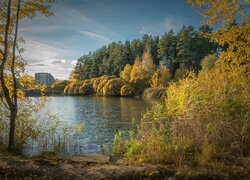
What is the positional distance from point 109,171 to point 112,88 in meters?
56.5

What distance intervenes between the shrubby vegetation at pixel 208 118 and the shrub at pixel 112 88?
171 ft

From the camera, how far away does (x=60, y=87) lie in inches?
3388

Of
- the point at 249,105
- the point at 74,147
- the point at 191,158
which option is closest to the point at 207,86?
the point at 249,105

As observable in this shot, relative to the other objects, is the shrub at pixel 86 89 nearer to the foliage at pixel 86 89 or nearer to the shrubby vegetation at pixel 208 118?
the foliage at pixel 86 89

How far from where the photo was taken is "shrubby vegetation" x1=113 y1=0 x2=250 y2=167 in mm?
6691

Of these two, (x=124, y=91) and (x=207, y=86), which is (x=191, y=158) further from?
(x=124, y=91)

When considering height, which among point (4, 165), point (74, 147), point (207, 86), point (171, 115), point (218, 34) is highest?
point (218, 34)

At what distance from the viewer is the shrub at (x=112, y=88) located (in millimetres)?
61812

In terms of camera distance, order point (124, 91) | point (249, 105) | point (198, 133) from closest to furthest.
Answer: point (198, 133)
point (249, 105)
point (124, 91)

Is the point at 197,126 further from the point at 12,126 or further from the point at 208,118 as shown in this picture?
the point at 12,126

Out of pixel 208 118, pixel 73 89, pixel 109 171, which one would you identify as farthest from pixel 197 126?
pixel 73 89

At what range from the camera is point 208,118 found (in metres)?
7.63

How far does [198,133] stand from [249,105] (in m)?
2.19

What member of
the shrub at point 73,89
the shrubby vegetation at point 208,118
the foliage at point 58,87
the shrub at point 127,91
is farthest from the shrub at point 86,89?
the shrubby vegetation at point 208,118
